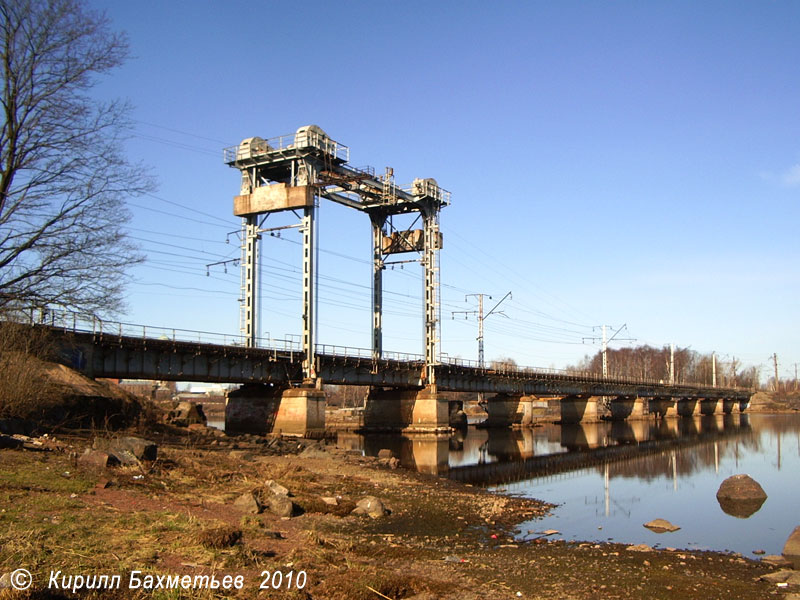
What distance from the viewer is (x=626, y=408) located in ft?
383

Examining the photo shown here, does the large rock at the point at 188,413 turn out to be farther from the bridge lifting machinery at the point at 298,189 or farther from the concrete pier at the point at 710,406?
the concrete pier at the point at 710,406

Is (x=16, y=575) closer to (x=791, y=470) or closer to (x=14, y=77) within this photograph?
(x=14, y=77)

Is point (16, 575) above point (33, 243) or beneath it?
beneath

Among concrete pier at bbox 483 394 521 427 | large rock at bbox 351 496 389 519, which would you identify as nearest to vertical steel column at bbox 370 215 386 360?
concrete pier at bbox 483 394 521 427

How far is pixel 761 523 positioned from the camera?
2236cm

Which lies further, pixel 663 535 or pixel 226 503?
pixel 663 535

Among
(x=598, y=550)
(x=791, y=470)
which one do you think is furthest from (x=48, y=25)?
(x=791, y=470)

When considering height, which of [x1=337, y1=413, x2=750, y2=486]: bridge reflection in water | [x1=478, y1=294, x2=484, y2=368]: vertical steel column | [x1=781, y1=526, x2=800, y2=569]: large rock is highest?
[x1=478, y1=294, x2=484, y2=368]: vertical steel column

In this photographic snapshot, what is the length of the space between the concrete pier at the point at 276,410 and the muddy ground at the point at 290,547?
106 feet

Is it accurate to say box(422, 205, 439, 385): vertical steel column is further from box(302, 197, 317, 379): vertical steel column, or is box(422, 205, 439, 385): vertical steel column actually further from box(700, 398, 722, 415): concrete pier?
box(700, 398, 722, 415): concrete pier

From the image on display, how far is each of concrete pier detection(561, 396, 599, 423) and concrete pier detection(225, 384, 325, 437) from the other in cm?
5797

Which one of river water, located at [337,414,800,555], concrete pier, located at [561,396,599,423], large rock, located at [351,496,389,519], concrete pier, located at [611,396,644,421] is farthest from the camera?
→ concrete pier, located at [611,396,644,421]

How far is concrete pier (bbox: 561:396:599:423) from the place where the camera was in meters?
104

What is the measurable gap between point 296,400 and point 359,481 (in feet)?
94.8
